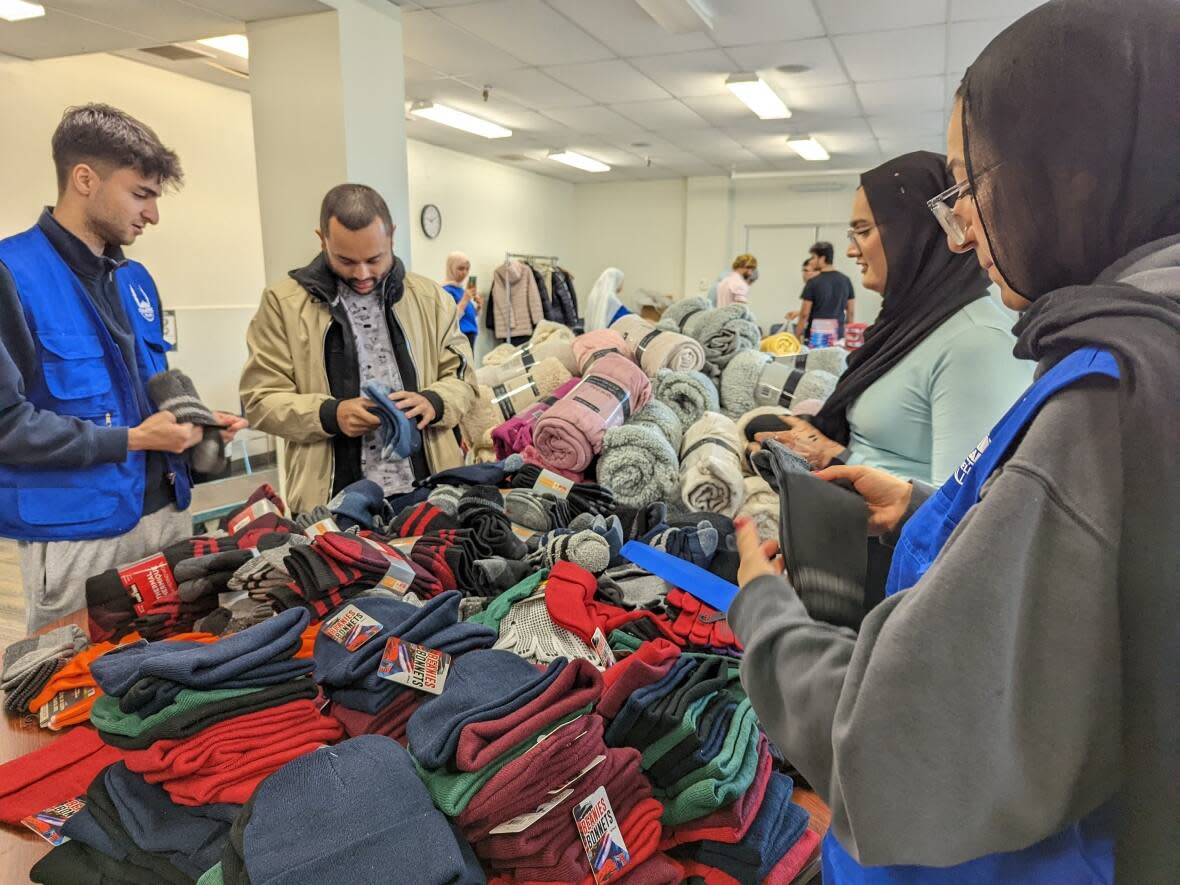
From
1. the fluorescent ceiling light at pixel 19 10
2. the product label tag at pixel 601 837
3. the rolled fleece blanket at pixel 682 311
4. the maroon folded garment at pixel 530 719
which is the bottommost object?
the product label tag at pixel 601 837

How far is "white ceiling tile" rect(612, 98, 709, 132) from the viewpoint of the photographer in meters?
6.58

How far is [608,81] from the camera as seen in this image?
581 centimetres

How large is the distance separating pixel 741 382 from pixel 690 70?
383 cm

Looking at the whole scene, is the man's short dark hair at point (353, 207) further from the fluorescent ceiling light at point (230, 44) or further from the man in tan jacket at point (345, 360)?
the fluorescent ceiling light at point (230, 44)

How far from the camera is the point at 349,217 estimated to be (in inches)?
74.9

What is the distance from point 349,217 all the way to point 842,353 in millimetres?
1772

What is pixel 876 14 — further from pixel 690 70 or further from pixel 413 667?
pixel 413 667

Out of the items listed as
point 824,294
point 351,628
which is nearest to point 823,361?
point 351,628

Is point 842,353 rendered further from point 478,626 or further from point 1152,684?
point 1152,684

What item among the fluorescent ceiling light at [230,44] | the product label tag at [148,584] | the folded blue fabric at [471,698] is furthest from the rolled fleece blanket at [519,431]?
the fluorescent ceiling light at [230,44]

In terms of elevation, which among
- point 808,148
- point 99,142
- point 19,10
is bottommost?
point 99,142

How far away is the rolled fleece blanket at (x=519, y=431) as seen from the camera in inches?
89.4

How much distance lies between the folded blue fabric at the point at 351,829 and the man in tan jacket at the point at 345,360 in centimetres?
125

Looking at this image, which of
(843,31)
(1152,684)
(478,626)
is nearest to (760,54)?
(843,31)
